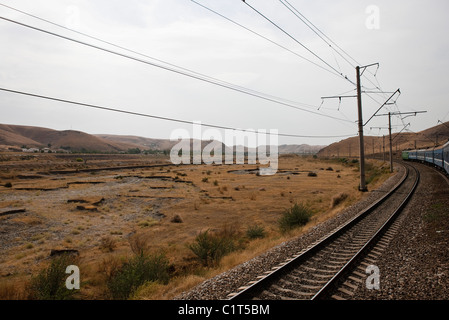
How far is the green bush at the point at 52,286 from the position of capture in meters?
8.45

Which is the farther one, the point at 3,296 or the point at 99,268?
the point at 99,268

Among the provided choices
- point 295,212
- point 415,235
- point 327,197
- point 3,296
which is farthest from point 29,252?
point 327,197

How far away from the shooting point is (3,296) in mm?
8688

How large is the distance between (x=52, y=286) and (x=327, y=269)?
878 centimetres

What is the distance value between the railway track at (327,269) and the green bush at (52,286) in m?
5.67

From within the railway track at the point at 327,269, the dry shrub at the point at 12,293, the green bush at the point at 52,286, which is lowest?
the dry shrub at the point at 12,293

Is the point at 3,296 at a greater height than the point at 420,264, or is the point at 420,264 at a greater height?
the point at 420,264

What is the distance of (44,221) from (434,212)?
25.9 m

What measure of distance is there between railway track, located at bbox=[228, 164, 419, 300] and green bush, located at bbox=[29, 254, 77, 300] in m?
5.67

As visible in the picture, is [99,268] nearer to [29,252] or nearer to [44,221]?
[29,252]
